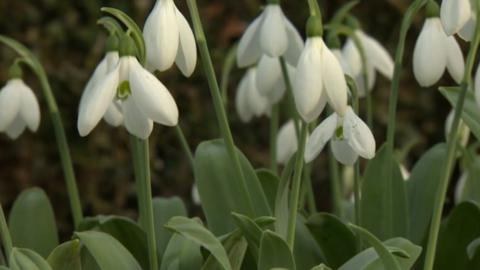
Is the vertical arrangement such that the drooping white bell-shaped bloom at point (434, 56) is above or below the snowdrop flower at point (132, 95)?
below

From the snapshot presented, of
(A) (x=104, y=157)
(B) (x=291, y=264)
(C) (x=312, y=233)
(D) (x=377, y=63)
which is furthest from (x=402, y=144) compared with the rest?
(B) (x=291, y=264)

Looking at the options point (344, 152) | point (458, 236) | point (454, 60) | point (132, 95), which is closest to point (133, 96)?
point (132, 95)

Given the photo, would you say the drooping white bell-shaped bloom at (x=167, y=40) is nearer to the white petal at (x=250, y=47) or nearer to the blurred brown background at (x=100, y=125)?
the white petal at (x=250, y=47)

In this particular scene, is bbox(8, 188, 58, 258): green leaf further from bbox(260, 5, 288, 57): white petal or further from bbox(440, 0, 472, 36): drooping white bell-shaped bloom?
bbox(440, 0, 472, 36): drooping white bell-shaped bloom

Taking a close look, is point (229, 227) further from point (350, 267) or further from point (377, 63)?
point (377, 63)

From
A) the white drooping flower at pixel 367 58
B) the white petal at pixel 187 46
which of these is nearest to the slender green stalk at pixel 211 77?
the white petal at pixel 187 46

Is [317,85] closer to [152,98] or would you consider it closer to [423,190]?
[152,98]
